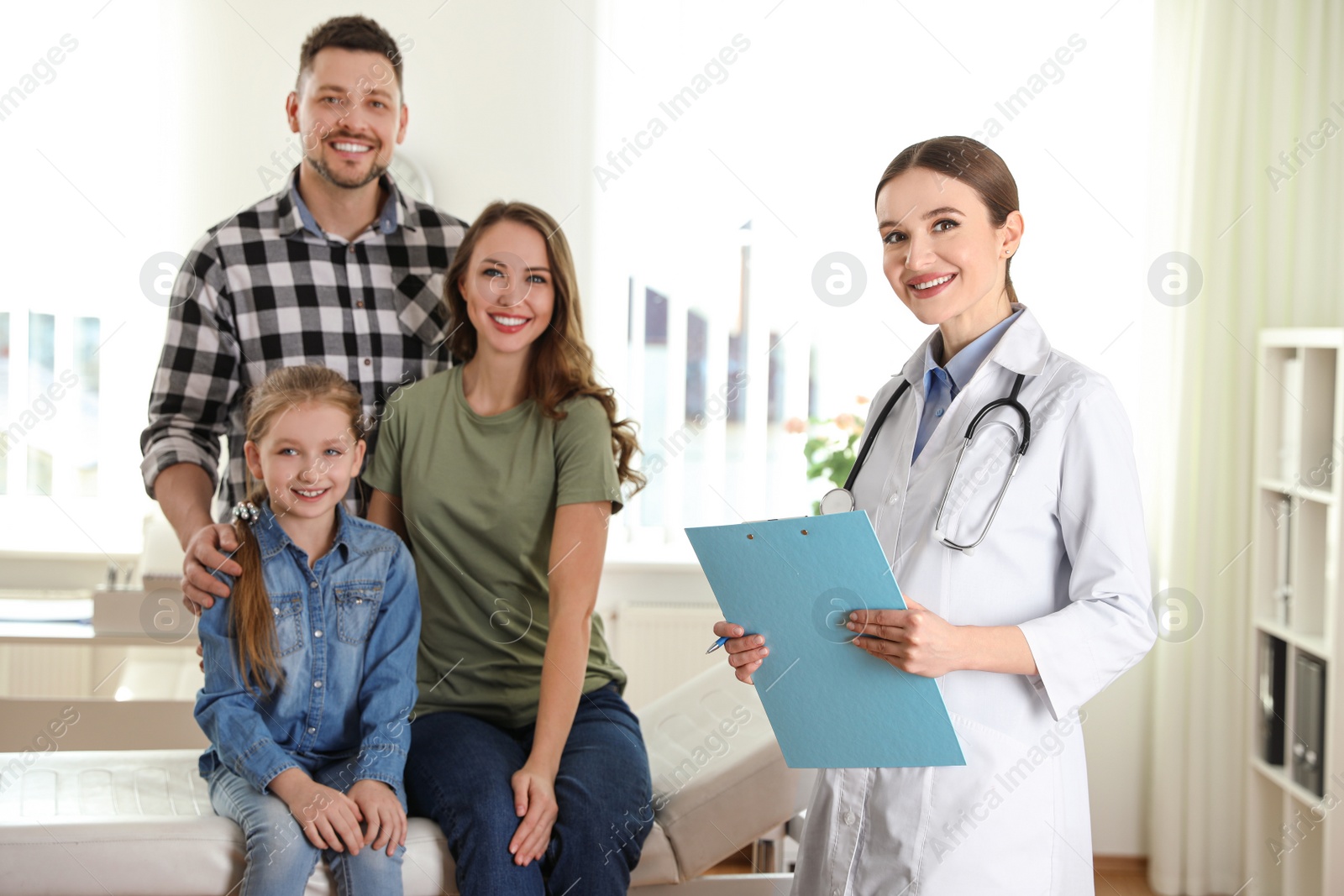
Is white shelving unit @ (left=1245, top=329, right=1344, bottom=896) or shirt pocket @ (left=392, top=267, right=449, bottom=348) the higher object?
shirt pocket @ (left=392, top=267, right=449, bottom=348)

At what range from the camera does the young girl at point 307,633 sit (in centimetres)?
159

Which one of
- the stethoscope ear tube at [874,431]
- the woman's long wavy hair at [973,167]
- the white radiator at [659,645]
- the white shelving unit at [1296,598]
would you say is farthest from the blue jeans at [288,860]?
the white shelving unit at [1296,598]

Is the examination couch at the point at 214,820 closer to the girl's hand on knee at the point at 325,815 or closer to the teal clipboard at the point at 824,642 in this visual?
the girl's hand on knee at the point at 325,815

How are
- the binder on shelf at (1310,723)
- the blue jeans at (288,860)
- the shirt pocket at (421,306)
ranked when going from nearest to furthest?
1. the blue jeans at (288,860)
2. the shirt pocket at (421,306)
3. the binder on shelf at (1310,723)

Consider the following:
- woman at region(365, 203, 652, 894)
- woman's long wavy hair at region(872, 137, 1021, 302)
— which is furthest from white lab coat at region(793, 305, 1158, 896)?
woman at region(365, 203, 652, 894)

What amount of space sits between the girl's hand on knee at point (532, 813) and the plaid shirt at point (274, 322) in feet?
2.59

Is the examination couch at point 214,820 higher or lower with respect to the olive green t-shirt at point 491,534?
lower

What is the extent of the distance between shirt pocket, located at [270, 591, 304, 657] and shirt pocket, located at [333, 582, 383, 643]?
6 centimetres

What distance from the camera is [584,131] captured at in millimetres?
3527

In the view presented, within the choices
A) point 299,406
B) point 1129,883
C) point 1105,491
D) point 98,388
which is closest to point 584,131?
point 98,388

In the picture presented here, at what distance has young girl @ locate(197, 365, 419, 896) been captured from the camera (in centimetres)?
159

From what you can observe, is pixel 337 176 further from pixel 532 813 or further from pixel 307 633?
pixel 532 813

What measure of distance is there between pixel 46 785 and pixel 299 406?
808mm

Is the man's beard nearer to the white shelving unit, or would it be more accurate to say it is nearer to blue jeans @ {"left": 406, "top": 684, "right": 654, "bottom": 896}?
blue jeans @ {"left": 406, "top": 684, "right": 654, "bottom": 896}
